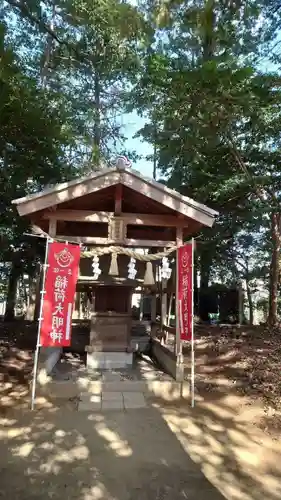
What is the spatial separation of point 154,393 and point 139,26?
629 cm

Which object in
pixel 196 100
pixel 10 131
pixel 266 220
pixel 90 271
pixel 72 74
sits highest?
pixel 72 74

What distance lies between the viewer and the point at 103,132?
17.1 metres

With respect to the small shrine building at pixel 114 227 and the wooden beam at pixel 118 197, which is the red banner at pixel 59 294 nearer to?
the small shrine building at pixel 114 227

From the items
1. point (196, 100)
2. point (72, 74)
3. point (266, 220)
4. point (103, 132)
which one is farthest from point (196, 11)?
point (72, 74)

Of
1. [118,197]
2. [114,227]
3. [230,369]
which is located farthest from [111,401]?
[118,197]

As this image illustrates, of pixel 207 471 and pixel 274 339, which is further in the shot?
pixel 274 339

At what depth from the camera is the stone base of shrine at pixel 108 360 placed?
359 inches

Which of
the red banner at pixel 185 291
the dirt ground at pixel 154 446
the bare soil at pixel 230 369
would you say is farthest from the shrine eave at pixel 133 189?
the dirt ground at pixel 154 446

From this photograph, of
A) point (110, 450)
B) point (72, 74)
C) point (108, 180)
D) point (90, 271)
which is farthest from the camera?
point (72, 74)

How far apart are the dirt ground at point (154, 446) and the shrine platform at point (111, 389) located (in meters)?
0.32

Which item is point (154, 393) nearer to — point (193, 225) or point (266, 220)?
point (193, 225)

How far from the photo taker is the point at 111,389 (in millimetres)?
7039

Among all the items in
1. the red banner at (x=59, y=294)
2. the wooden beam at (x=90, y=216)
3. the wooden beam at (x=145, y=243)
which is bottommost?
the red banner at (x=59, y=294)

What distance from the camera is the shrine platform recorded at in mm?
6453
